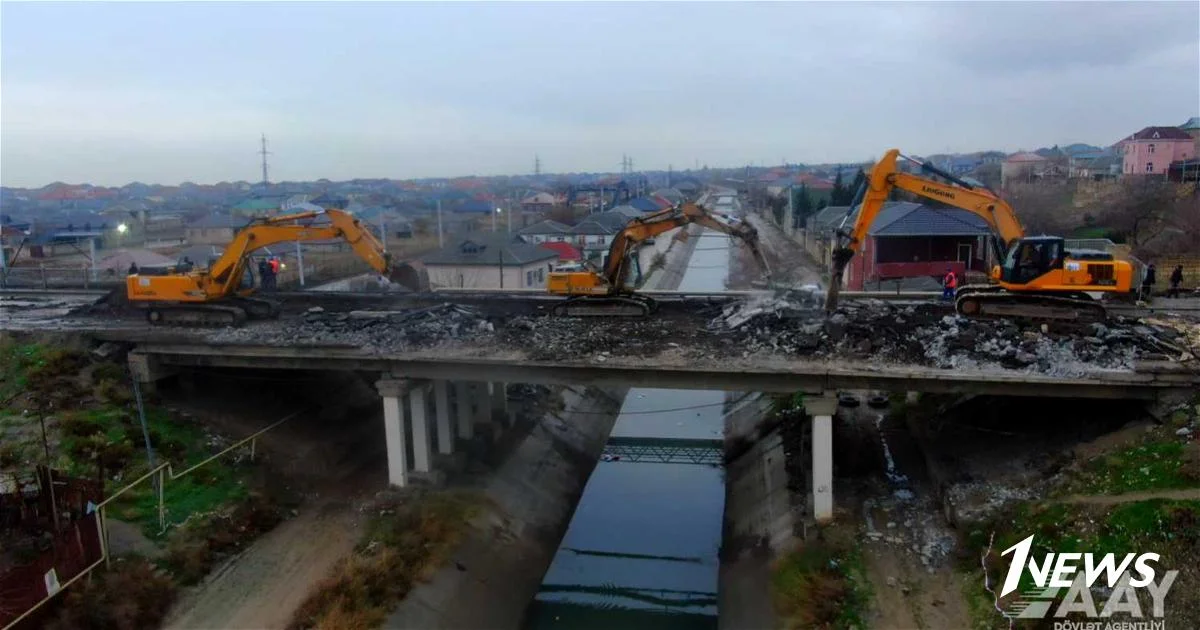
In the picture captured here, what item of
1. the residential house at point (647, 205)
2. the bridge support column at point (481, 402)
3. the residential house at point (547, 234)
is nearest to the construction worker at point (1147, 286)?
the bridge support column at point (481, 402)

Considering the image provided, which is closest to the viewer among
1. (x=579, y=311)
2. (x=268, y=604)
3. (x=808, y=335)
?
(x=268, y=604)

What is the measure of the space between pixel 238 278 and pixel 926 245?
3013 cm

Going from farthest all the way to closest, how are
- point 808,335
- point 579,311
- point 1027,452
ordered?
point 579,311 < point 808,335 < point 1027,452

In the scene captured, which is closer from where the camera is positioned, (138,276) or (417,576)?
(417,576)

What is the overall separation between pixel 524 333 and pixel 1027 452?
38.5 ft

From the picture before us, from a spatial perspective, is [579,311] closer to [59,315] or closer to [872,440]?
[872,440]

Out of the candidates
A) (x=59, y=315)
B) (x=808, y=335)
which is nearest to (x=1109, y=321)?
(x=808, y=335)

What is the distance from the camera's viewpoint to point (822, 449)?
1692cm

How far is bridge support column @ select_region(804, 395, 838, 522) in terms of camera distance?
16.9 metres

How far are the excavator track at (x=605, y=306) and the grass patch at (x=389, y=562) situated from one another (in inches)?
232

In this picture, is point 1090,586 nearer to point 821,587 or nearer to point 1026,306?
point 821,587

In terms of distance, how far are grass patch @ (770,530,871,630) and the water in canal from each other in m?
2.84

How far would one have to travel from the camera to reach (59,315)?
26359 mm

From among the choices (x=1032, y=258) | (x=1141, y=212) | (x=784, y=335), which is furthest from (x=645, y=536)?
(x=1141, y=212)
